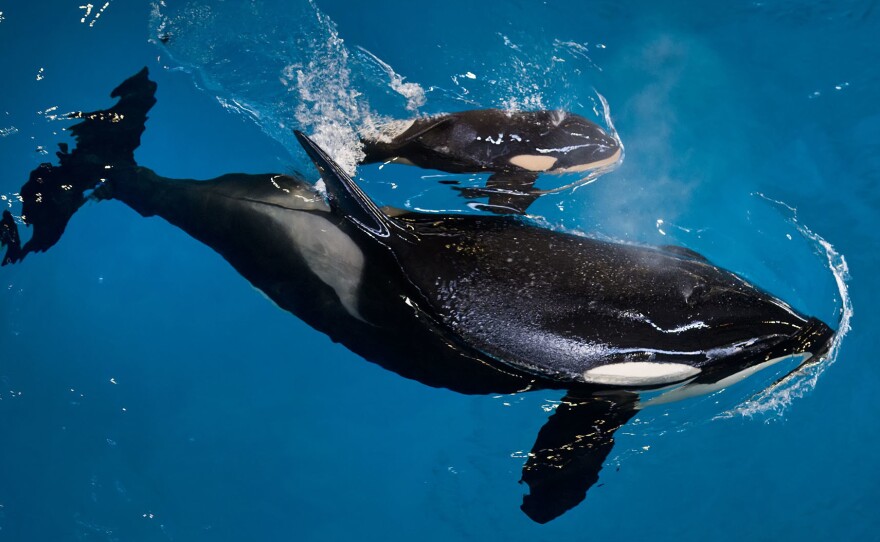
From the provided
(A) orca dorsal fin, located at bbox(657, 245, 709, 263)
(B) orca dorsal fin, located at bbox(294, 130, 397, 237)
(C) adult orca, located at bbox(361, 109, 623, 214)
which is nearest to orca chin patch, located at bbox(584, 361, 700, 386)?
(A) orca dorsal fin, located at bbox(657, 245, 709, 263)

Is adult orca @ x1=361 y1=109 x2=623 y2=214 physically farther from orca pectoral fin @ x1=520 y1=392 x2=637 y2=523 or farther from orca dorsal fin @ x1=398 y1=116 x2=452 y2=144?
orca pectoral fin @ x1=520 y1=392 x2=637 y2=523

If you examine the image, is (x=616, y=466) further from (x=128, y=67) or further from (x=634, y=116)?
(x=128, y=67)

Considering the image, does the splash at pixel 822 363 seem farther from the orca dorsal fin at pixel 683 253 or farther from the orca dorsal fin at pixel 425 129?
the orca dorsal fin at pixel 425 129

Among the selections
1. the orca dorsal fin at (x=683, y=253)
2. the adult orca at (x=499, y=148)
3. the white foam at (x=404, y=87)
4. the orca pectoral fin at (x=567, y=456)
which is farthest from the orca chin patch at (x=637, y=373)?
the white foam at (x=404, y=87)

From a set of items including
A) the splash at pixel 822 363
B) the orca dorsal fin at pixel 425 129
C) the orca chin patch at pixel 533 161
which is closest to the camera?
the orca chin patch at pixel 533 161

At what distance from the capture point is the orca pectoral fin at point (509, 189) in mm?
4531

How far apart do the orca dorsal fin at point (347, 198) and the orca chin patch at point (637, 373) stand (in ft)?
4.52

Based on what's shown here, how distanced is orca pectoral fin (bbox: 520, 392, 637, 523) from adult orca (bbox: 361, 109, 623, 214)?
1514mm

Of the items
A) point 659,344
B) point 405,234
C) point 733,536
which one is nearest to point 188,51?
point 405,234

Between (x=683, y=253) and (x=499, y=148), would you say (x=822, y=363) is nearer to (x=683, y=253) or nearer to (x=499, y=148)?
(x=683, y=253)

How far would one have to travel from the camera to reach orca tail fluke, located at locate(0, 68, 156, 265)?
497cm

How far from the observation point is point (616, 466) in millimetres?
5066

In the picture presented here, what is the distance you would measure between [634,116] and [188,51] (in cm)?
390

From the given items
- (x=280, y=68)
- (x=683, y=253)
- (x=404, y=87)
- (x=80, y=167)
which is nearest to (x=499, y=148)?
(x=404, y=87)
